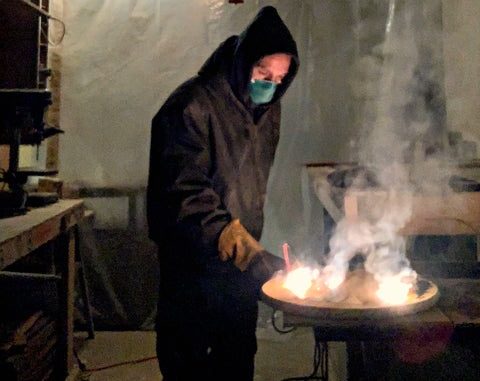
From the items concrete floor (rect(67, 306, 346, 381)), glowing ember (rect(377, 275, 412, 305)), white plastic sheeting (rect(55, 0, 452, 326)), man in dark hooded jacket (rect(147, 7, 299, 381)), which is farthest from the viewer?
white plastic sheeting (rect(55, 0, 452, 326))

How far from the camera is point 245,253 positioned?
2080 millimetres

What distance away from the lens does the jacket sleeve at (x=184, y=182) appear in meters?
2.16

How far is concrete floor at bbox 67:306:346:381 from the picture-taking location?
381cm

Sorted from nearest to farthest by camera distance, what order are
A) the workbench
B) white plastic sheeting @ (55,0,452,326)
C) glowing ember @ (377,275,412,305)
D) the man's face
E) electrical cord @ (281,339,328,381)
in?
glowing ember @ (377,275,412,305)
the workbench
the man's face
electrical cord @ (281,339,328,381)
white plastic sheeting @ (55,0,452,326)

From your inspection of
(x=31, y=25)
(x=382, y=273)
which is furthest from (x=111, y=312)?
(x=382, y=273)

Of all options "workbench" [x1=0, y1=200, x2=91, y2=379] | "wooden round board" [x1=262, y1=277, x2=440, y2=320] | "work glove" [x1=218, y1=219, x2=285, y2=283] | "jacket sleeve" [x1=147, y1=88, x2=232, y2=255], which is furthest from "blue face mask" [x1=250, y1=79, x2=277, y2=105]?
"workbench" [x1=0, y1=200, x2=91, y2=379]

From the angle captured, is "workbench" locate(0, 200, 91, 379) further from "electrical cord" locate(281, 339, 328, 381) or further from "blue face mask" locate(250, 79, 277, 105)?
"electrical cord" locate(281, 339, 328, 381)

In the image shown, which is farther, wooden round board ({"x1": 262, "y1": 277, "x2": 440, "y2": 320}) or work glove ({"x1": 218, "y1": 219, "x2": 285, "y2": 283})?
work glove ({"x1": 218, "y1": 219, "x2": 285, "y2": 283})

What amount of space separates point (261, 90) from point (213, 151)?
43 centimetres

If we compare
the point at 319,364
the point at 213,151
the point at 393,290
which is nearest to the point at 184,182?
the point at 213,151

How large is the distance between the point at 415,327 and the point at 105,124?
351 cm

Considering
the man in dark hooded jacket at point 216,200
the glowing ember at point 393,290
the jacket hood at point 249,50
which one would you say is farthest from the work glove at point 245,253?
the jacket hood at point 249,50

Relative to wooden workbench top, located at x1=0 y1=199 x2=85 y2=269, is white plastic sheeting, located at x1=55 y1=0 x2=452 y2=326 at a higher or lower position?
higher

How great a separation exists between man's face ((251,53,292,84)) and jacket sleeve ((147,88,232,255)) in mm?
379
